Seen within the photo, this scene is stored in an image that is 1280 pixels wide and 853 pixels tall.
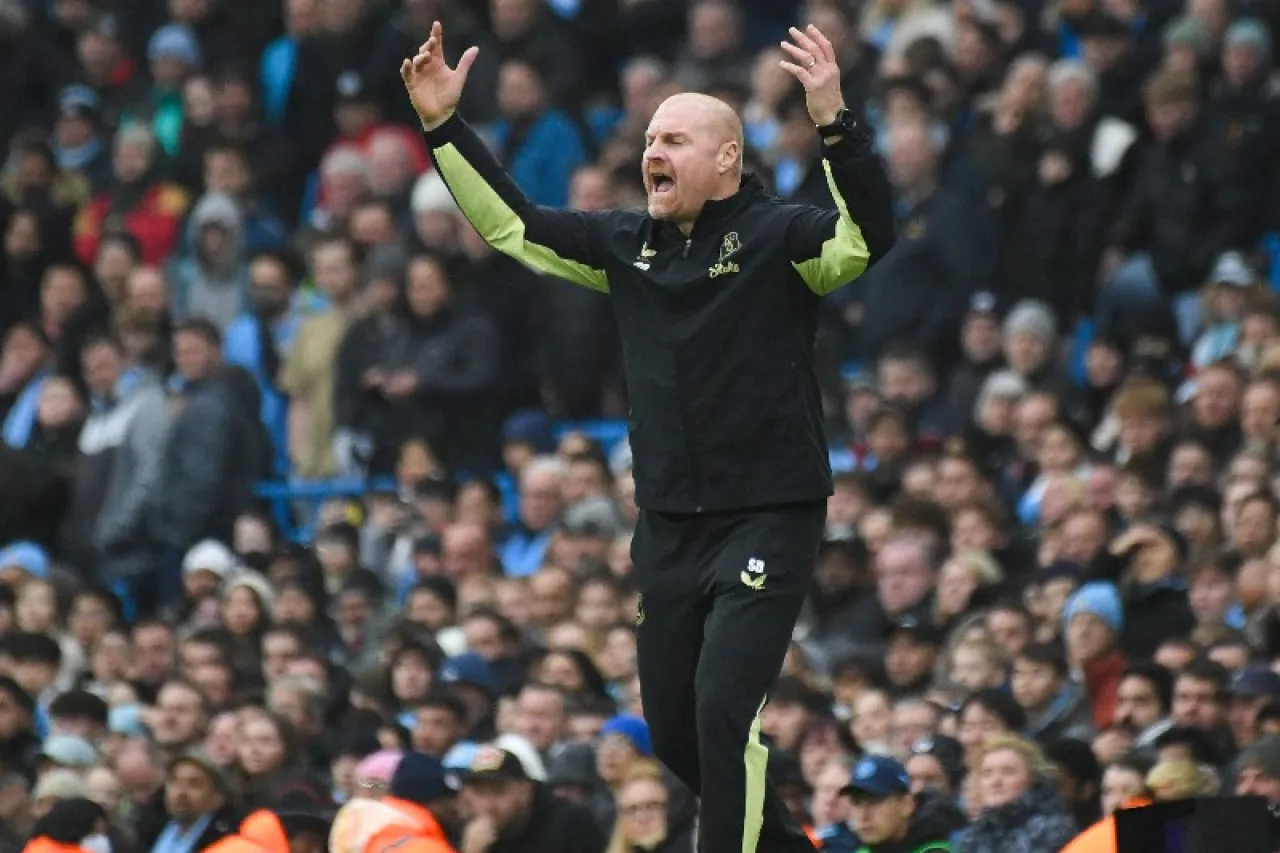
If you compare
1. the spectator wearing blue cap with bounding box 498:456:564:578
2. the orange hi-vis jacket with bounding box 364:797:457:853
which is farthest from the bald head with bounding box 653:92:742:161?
the spectator wearing blue cap with bounding box 498:456:564:578

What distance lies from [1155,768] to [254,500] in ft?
26.0

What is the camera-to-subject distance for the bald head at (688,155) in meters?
8.20

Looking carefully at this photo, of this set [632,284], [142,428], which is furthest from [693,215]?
[142,428]

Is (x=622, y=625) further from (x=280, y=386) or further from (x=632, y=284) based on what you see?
(x=632, y=284)

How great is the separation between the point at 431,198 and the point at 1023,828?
8.30 m

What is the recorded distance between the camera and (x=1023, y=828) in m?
10.6

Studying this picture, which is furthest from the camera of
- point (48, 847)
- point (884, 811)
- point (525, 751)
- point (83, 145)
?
point (83, 145)

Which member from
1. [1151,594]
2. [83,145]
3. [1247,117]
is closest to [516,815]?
[1151,594]

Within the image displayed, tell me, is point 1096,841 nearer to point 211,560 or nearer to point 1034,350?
point 1034,350

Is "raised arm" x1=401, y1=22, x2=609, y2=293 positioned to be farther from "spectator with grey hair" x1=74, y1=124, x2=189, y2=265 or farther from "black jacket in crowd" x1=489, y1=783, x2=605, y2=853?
"spectator with grey hair" x1=74, y1=124, x2=189, y2=265

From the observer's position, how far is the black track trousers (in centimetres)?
804

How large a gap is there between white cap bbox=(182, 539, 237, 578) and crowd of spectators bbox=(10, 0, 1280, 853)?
0.11ft

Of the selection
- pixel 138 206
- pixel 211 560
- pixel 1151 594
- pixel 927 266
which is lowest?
pixel 1151 594

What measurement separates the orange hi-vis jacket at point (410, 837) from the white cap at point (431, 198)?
756cm
